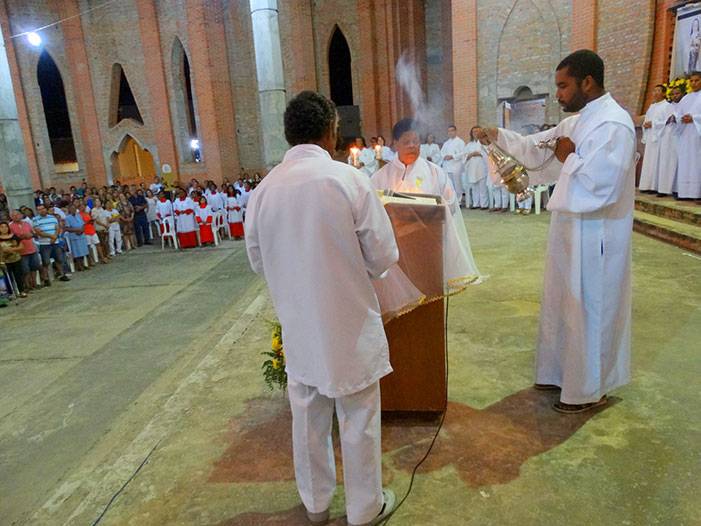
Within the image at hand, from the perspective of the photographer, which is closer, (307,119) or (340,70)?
(307,119)

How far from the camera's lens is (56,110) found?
25234 millimetres

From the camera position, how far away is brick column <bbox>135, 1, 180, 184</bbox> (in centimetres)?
2098

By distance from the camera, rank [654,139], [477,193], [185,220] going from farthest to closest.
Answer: [477,193], [185,220], [654,139]

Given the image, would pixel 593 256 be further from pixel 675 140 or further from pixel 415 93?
pixel 415 93

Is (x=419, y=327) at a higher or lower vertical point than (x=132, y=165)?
lower

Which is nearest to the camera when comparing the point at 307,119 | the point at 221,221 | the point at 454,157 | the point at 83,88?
the point at 307,119

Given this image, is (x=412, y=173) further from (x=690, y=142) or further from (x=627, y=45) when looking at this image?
(x=627, y=45)

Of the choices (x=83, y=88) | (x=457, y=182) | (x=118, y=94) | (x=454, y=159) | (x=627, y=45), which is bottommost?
(x=457, y=182)

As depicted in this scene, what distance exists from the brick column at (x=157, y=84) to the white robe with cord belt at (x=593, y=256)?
68.2 ft

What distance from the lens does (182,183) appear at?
21703 mm

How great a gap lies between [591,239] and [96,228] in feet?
40.0

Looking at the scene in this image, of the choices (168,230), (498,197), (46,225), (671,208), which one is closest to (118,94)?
(168,230)

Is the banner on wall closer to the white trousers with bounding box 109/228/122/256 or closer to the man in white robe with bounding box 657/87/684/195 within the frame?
the man in white robe with bounding box 657/87/684/195

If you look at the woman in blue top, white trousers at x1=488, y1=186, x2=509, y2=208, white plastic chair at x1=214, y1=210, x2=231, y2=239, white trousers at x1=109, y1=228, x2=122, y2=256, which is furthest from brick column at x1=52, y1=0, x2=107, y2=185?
white trousers at x1=488, y1=186, x2=509, y2=208
